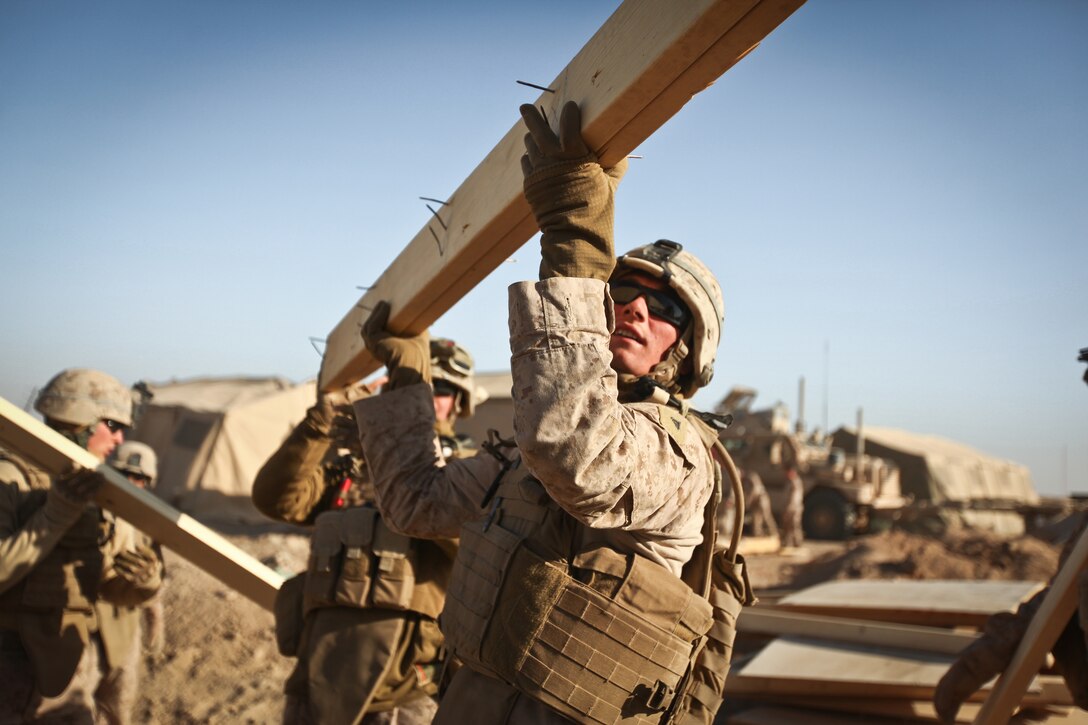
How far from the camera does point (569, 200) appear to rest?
1.72 m

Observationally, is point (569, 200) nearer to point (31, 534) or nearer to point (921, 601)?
point (31, 534)

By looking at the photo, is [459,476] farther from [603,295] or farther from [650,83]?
[650,83]

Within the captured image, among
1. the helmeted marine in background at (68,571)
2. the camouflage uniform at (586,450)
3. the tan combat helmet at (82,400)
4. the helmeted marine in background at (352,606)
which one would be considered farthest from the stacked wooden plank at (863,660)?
the tan combat helmet at (82,400)

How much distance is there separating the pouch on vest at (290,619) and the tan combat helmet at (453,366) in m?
1.08

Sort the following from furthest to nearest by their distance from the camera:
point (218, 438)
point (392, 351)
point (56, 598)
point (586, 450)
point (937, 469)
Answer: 1. point (937, 469)
2. point (218, 438)
3. point (56, 598)
4. point (392, 351)
5. point (586, 450)

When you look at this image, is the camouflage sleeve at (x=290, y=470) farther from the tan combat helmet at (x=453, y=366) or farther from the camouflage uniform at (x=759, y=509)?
the camouflage uniform at (x=759, y=509)

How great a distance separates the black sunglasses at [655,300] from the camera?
2221 millimetres

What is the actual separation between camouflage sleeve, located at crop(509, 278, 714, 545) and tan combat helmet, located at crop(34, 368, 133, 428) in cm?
306

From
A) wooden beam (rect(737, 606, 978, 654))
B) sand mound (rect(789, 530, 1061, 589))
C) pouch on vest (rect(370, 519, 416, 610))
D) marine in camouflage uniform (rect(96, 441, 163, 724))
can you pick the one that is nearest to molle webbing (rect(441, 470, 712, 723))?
pouch on vest (rect(370, 519, 416, 610))

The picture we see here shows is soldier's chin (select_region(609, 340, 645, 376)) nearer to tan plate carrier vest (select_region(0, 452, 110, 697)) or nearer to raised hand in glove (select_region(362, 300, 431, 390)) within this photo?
raised hand in glove (select_region(362, 300, 431, 390))

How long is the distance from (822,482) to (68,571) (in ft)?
62.4

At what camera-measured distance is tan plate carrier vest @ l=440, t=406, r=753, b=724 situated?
182 cm

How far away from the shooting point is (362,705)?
2938mm

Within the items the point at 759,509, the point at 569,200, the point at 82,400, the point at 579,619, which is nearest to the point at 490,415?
the point at 759,509
